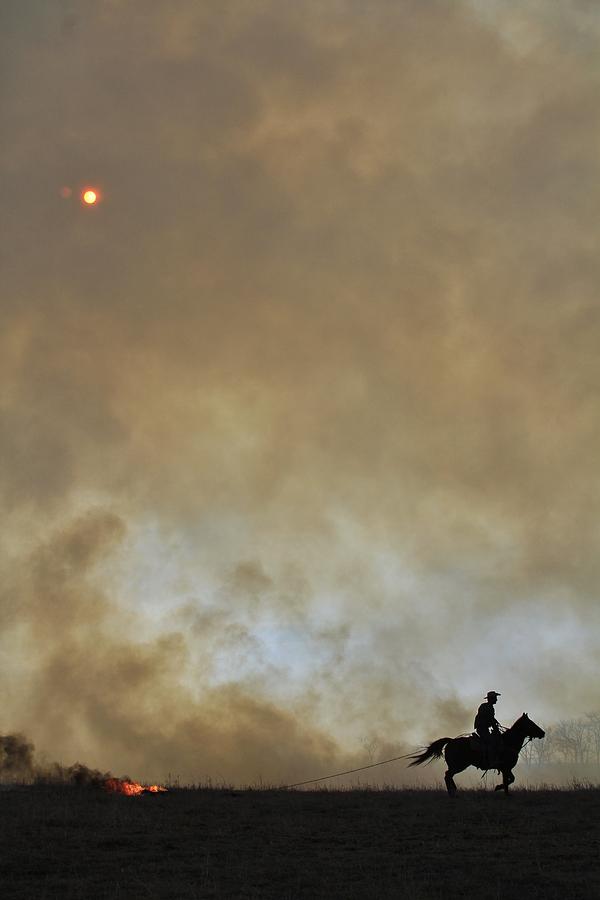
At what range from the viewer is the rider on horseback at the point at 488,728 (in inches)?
1171

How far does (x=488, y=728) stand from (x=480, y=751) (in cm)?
85

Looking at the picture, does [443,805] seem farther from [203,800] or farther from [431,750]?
[203,800]

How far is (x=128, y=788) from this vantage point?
30.9 meters

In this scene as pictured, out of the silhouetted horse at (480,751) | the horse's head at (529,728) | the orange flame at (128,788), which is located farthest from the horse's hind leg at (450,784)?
the orange flame at (128,788)

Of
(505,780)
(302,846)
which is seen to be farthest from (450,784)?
(302,846)

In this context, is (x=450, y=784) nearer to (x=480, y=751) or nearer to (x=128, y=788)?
(x=480, y=751)

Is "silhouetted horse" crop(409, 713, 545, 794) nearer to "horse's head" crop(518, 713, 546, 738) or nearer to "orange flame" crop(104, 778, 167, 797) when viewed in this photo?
"horse's head" crop(518, 713, 546, 738)

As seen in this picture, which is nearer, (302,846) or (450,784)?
(302,846)

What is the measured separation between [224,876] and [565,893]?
251 inches

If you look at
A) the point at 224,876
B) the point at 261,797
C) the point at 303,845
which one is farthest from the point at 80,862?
the point at 261,797

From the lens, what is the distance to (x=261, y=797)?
28812 millimetres

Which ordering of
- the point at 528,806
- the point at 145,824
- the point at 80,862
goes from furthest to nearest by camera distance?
the point at 528,806, the point at 145,824, the point at 80,862

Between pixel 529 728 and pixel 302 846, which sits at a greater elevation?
pixel 529 728

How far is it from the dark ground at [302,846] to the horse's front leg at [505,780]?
526mm
